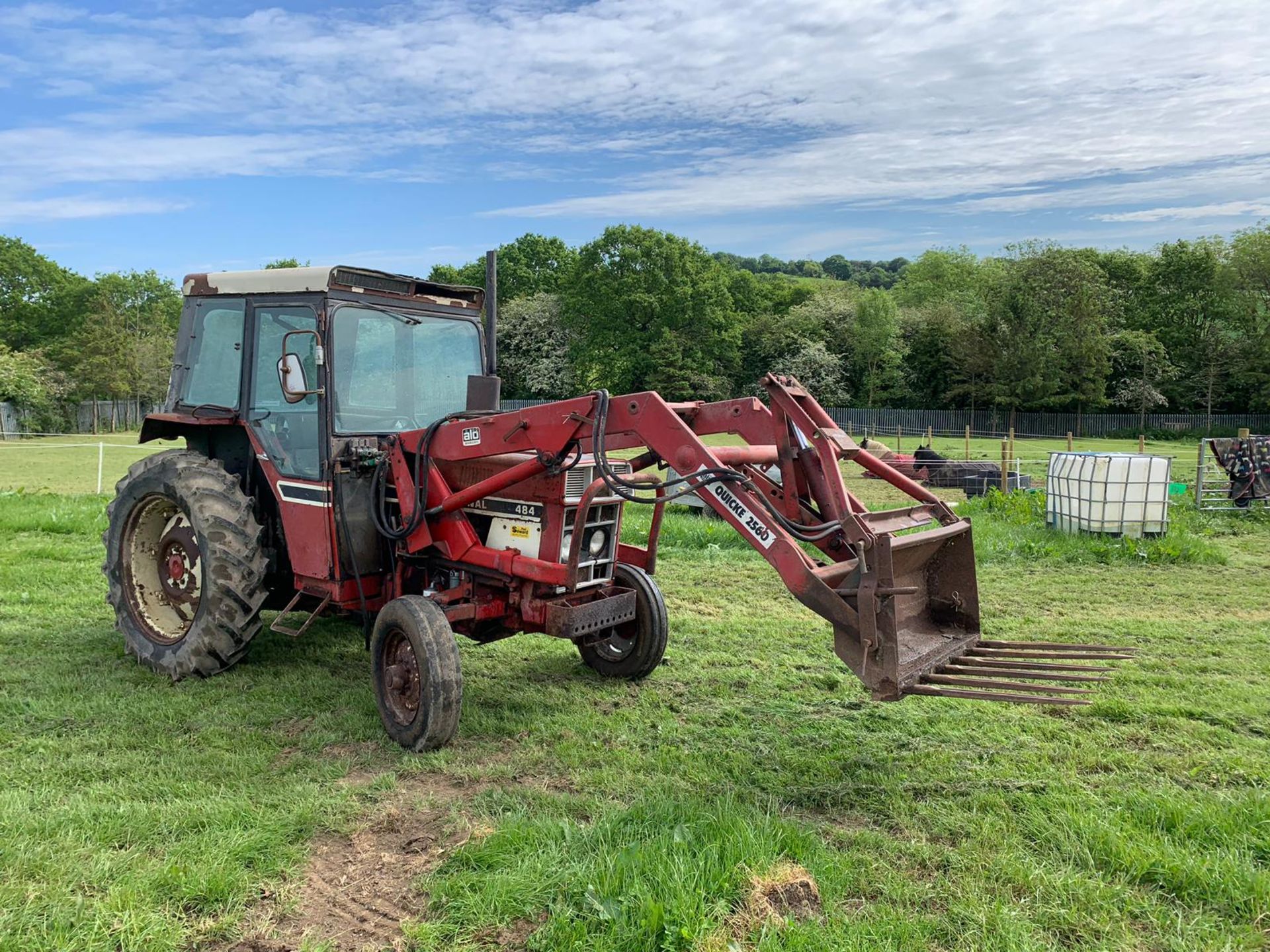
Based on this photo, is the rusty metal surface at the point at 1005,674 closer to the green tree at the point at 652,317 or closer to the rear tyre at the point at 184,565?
the rear tyre at the point at 184,565

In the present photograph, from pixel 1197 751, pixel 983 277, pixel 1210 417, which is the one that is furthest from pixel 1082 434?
pixel 1197 751

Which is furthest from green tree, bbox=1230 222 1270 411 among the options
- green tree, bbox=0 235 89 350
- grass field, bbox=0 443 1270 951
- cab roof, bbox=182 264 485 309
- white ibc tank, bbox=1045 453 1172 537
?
green tree, bbox=0 235 89 350

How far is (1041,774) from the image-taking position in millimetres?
4273

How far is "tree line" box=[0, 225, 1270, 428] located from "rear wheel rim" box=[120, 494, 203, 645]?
38187 mm

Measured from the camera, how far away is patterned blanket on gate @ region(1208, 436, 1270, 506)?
13.5 metres

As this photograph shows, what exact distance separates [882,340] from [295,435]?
46815 millimetres

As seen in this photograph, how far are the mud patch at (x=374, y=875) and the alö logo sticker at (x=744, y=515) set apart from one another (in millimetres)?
1720

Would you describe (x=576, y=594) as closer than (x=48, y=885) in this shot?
No

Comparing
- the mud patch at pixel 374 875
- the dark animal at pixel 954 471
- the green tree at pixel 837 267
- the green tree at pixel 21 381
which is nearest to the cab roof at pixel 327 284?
the mud patch at pixel 374 875

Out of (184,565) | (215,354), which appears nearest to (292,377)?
(215,354)

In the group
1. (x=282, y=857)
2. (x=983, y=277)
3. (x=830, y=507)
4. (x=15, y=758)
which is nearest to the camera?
(x=282, y=857)

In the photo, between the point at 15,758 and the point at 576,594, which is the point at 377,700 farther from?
the point at 15,758

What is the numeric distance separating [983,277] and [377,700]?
58.2 metres

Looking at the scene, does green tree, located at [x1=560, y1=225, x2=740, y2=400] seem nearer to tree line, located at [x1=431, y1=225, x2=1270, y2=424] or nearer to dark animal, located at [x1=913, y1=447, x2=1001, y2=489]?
Answer: tree line, located at [x1=431, y1=225, x2=1270, y2=424]
